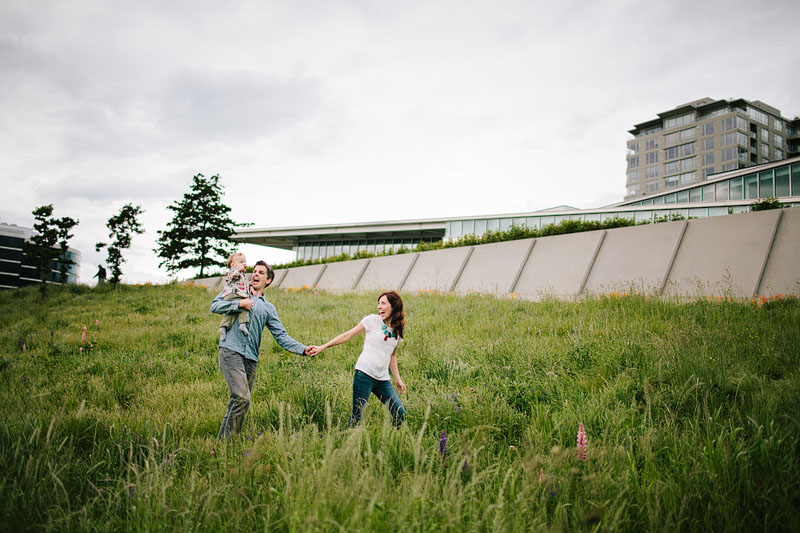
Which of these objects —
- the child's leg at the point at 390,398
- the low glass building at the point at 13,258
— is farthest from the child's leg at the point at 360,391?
the low glass building at the point at 13,258

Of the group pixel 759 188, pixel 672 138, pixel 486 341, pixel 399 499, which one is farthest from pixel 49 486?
pixel 672 138

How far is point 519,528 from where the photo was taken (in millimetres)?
1911

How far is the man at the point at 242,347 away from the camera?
363 cm

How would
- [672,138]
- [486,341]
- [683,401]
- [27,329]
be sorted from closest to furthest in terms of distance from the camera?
[683,401] < [486,341] < [27,329] < [672,138]

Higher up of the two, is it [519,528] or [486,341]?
[486,341]

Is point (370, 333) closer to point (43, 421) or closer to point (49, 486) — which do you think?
point (49, 486)

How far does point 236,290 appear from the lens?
13.1ft

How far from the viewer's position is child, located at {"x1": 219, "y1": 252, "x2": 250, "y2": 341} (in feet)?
12.9

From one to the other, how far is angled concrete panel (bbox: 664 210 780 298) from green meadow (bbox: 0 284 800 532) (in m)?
2.24

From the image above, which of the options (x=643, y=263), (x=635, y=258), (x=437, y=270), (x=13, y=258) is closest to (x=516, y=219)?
(x=437, y=270)

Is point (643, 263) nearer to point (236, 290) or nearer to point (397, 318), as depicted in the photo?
point (397, 318)

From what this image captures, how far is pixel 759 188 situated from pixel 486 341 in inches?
2005

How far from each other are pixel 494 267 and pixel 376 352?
10.8 meters

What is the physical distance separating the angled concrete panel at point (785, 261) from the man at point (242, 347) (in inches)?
400
